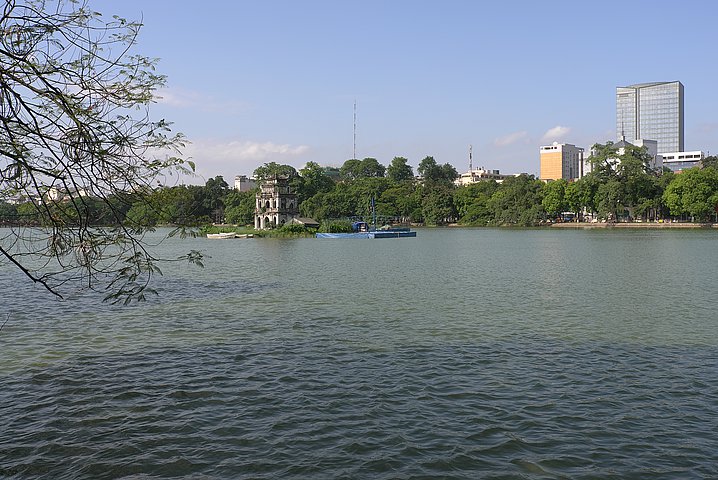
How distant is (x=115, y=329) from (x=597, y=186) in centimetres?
10638

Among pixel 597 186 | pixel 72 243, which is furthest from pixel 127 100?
pixel 597 186

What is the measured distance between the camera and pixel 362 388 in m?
10.9

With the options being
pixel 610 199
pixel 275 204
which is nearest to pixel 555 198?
pixel 610 199

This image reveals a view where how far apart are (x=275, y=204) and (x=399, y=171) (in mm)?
73774

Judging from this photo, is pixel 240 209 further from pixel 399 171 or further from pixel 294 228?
pixel 399 171

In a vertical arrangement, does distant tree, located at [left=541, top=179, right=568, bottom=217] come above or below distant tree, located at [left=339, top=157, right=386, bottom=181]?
below

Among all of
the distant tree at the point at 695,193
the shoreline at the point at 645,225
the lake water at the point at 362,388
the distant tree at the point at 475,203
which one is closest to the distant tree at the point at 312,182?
the distant tree at the point at 475,203

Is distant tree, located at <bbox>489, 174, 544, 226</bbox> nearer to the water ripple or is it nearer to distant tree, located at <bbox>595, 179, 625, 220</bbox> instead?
distant tree, located at <bbox>595, 179, 625, 220</bbox>

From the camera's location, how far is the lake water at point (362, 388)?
7945mm

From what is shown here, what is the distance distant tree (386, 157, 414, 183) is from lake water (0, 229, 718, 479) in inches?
6189

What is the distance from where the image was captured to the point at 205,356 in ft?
43.7

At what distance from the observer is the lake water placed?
795 centimetres

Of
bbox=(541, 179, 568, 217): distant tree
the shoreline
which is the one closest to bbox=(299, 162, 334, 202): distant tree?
bbox=(541, 179, 568, 217): distant tree

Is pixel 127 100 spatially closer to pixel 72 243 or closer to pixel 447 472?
pixel 72 243
